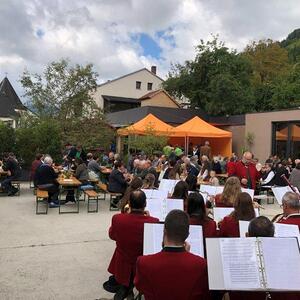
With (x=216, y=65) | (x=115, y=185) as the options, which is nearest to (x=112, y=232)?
(x=115, y=185)

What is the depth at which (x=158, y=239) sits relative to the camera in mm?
3787

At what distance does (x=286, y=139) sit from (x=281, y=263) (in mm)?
19750

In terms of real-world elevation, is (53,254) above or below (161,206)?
below

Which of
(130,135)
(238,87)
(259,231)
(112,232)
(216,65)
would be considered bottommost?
(112,232)

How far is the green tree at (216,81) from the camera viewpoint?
112 feet

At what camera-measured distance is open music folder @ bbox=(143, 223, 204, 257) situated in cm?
369

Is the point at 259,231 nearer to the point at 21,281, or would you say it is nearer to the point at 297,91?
the point at 21,281

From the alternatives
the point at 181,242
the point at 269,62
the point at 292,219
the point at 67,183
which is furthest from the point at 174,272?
the point at 269,62

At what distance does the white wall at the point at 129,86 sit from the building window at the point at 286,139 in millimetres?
32357

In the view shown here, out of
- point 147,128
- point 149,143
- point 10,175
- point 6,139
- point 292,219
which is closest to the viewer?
point 292,219

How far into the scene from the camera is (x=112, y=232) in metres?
4.97

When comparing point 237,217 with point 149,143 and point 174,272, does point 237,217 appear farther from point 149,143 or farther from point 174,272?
point 149,143

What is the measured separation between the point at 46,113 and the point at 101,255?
21468mm

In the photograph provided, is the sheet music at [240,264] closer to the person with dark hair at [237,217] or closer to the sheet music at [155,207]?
the person with dark hair at [237,217]
